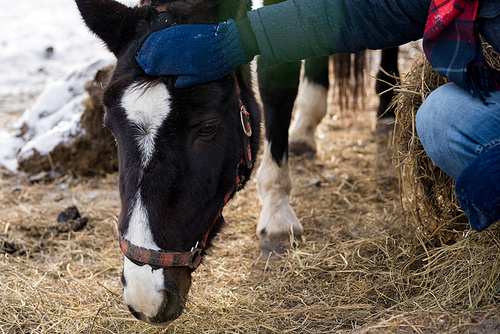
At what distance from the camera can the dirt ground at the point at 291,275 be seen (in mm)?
1688

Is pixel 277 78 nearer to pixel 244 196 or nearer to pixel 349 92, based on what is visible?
pixel 244 196

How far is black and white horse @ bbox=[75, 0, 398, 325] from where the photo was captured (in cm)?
147

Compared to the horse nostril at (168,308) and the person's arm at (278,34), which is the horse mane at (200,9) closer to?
the person's arm at (278,34)

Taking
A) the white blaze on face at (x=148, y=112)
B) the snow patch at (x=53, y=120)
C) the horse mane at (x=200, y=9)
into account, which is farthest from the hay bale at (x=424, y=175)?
the snow patch at (x=53, y=120)

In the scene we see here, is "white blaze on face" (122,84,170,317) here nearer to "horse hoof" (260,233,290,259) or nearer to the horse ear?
the horse ear

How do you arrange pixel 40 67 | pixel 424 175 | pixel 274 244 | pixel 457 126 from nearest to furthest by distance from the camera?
pixel 457 126
pixel 424 175
pixel 274 244
pixel 40 67

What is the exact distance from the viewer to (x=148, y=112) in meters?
1.48

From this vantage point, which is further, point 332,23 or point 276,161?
point 276,161

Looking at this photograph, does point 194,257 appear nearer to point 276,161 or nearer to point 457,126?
point 457,126

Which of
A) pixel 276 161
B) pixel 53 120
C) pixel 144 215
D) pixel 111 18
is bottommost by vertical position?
pixel 53 120

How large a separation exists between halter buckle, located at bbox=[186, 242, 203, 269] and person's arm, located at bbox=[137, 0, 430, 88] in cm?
62

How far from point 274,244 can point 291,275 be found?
37 cm

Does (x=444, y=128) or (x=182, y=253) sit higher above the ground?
(x=444, y=128)

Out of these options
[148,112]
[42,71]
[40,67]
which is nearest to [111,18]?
[148,112]
